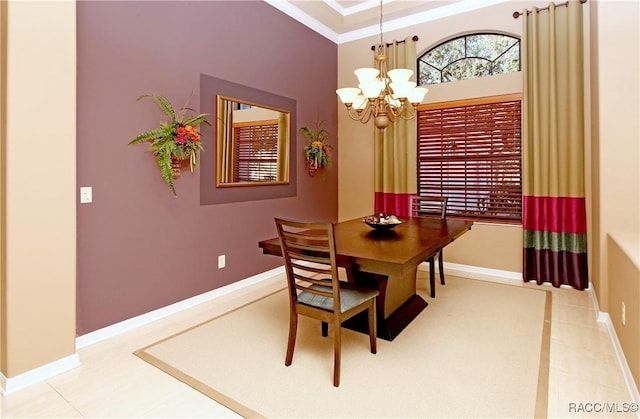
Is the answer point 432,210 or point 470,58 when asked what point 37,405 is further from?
point 470,58

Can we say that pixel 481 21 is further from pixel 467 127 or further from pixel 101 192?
pixel 101 192

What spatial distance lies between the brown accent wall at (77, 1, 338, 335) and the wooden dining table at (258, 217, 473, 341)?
1.10 metres

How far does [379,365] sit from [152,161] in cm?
232

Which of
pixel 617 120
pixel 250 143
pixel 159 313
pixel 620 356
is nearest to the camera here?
pixel 620 356

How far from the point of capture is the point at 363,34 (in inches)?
200

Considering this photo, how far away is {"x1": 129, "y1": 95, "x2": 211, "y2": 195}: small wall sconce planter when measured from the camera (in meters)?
2.96

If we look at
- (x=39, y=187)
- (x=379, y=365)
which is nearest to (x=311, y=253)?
(x=379, y=365)

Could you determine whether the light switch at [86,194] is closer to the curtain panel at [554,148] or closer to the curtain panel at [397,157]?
the curtain panel at [397,157]

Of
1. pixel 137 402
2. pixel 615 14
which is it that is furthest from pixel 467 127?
pixel 137 402

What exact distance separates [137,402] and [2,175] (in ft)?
4.78

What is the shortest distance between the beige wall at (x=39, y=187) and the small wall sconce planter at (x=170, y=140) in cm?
69

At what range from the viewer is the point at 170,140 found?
2996mm

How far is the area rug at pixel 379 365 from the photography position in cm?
193

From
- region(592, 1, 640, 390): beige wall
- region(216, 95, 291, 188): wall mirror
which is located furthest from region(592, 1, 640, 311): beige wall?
region(216, 95, 291, 188): wall mirror
